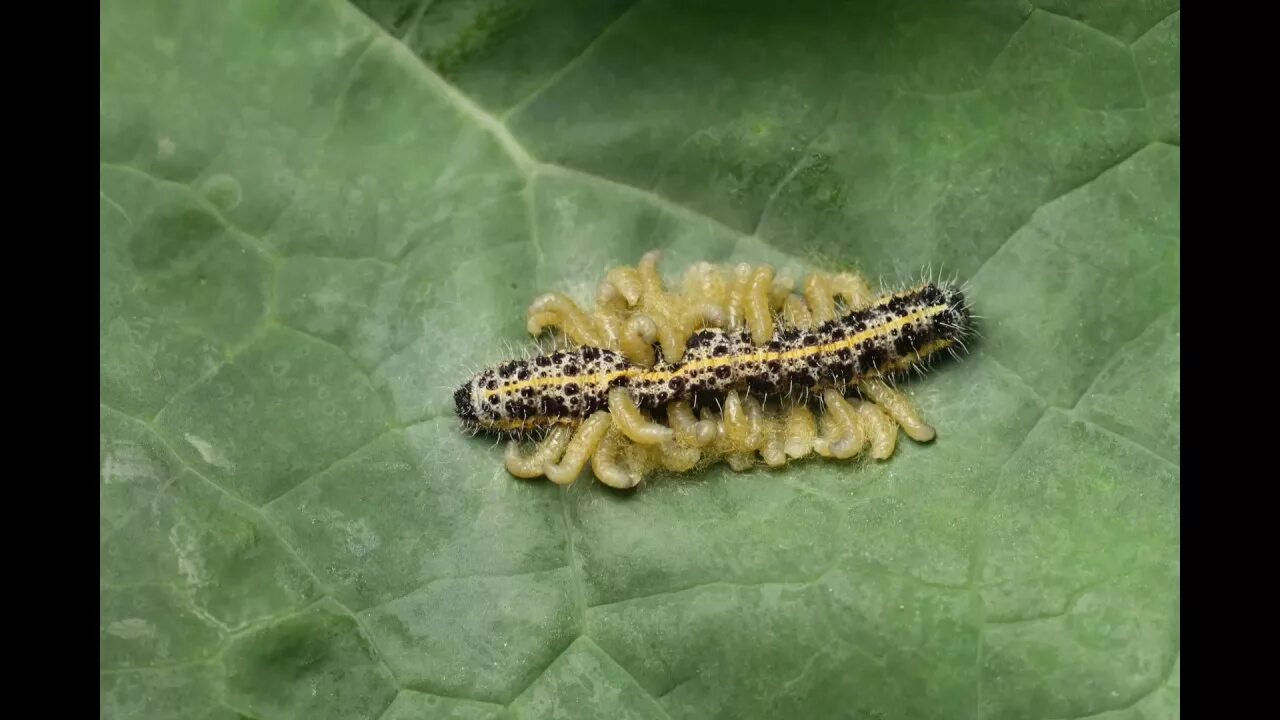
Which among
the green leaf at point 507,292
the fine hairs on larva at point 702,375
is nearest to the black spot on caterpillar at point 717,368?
the fine hairs on larva at point 702,375

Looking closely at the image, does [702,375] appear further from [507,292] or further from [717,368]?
[507,292]

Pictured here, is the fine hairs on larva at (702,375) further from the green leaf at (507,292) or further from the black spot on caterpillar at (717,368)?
the green leaf at (507,292)

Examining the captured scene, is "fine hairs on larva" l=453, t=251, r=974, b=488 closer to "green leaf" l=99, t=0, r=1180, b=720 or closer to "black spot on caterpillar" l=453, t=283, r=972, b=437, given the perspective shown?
"black spot on caterpillar" l=453, t=283, r=972, b=437

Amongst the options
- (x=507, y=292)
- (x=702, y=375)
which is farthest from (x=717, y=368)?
(x=507, y=292)

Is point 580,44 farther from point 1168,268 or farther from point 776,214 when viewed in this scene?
point 1168,268

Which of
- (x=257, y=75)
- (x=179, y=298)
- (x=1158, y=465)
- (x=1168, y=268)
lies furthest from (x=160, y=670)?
(x=1168, y=268)

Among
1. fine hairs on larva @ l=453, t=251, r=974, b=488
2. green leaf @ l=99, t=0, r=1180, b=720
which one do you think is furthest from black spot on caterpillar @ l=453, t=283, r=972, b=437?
green leaf @ l=99, t=0, r=1180, b=720
